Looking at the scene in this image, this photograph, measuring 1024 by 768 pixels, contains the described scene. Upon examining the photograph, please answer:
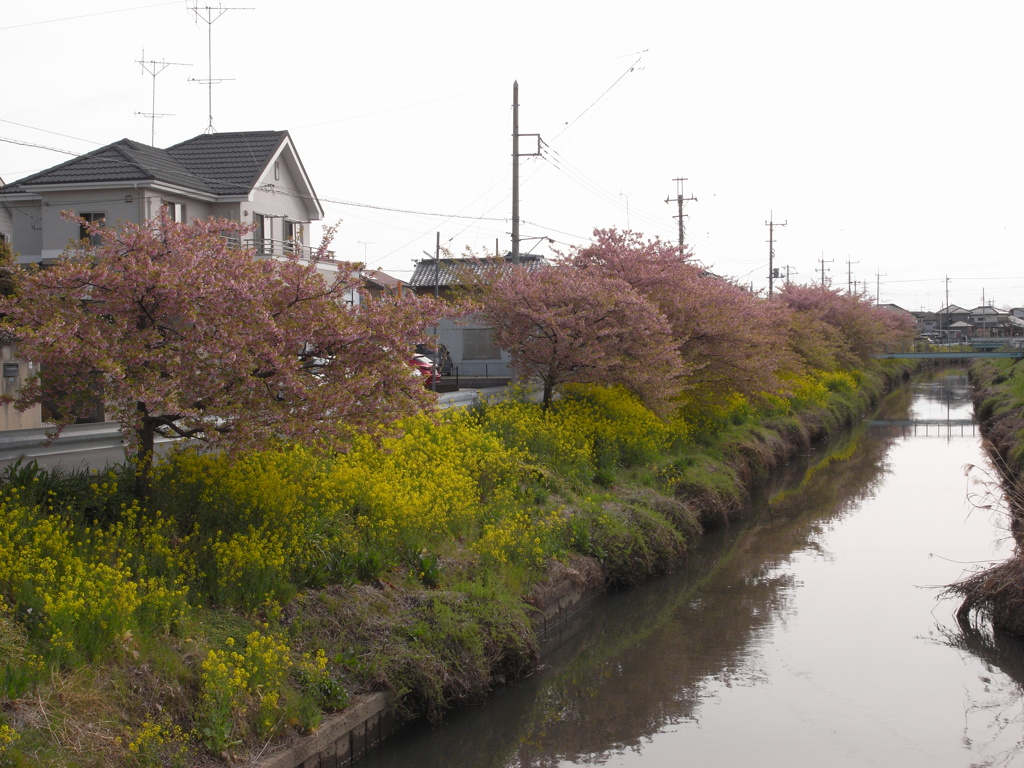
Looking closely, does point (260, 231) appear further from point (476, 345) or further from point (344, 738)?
point (344, 738)

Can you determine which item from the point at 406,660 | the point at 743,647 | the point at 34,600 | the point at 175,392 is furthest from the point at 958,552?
the point at 34,600

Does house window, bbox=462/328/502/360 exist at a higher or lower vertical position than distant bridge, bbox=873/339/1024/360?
lower

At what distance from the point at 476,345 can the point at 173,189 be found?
13.4 meters

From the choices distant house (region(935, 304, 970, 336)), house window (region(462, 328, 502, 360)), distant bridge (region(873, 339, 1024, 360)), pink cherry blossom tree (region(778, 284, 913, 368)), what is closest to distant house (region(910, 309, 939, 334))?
distant house (region(935, 304, 970, 336))

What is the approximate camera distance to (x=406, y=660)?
9555 mm

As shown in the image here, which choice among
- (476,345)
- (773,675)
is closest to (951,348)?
(476,345)

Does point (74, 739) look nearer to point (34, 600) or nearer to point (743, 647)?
point (34, 600)

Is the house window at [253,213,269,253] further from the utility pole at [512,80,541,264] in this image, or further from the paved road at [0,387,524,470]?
the paved road at [0,387,524,470]

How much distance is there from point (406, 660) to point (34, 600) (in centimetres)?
356

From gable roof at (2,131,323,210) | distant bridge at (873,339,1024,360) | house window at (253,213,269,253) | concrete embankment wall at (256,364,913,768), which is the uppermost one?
gable roof at (2,131,323,210)

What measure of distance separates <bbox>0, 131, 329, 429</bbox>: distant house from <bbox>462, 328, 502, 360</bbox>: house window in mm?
6658

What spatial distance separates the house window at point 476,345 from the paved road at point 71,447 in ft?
77.6

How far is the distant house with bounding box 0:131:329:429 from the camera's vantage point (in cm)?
2819

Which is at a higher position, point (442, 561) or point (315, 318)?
point (315, 318)
